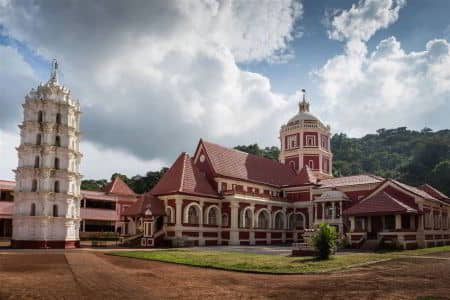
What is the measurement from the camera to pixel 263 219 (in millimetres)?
50000

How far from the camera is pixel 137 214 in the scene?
138 ft

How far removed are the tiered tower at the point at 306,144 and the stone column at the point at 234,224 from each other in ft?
54.0

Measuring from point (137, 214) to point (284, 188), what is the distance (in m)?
20.1

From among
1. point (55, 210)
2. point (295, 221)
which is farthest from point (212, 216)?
point (55, 210)

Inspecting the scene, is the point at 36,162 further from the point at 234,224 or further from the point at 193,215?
the point at 234,224

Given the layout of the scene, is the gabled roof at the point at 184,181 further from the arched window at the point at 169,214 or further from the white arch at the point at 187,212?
the arched window at the point at 169,214

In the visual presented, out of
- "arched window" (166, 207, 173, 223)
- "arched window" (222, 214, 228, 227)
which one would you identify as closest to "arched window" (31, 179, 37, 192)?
"arched window" (166, 207, 173, 223)

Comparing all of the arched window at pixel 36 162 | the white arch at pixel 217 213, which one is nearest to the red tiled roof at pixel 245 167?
the white arch at pixel 217 213

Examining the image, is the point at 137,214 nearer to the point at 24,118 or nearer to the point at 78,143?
the point at 78,143

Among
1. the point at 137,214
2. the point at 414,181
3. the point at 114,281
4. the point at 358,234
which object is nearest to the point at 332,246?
the point at 114,281

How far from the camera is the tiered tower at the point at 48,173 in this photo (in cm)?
3725

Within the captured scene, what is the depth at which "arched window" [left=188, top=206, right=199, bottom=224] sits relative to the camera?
143ft

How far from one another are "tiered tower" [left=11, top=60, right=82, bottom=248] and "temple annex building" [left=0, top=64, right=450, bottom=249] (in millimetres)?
89

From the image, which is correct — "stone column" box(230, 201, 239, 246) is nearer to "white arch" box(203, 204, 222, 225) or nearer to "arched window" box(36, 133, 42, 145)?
"white arch" box(203, 204, 222, 225)
